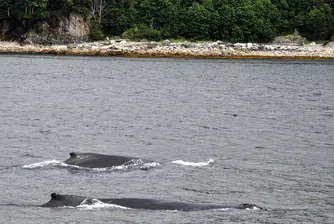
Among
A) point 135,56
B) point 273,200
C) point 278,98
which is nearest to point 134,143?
point 273,200

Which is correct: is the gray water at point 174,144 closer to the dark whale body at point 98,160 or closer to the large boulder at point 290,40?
the dark whale body at point 98,160

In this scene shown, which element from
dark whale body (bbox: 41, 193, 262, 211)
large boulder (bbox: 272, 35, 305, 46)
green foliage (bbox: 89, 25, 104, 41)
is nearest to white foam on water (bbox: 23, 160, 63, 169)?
dark whale body (bbox: 41, 193, 262, 211)

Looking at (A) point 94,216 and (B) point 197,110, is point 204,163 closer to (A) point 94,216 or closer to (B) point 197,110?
(A) point 94,216

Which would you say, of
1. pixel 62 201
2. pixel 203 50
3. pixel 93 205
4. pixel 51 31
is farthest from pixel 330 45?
pixel 62 201

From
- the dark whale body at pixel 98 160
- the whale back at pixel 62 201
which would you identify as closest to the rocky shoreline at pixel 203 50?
the dark whale body at pixel 98 160

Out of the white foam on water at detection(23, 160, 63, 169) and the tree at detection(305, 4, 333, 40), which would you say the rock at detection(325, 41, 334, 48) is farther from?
the white foam on water at detection(23, 160, 63, 169)

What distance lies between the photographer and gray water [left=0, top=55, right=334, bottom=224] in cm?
2164

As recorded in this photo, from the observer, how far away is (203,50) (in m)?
121

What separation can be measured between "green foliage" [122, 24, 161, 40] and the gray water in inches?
2339

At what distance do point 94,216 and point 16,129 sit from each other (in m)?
17.2

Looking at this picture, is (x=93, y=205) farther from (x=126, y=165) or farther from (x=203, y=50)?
(x=203, y=50)

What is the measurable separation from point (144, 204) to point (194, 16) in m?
112

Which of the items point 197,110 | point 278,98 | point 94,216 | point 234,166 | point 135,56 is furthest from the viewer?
point 135,56

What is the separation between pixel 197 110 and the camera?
1896 inches
